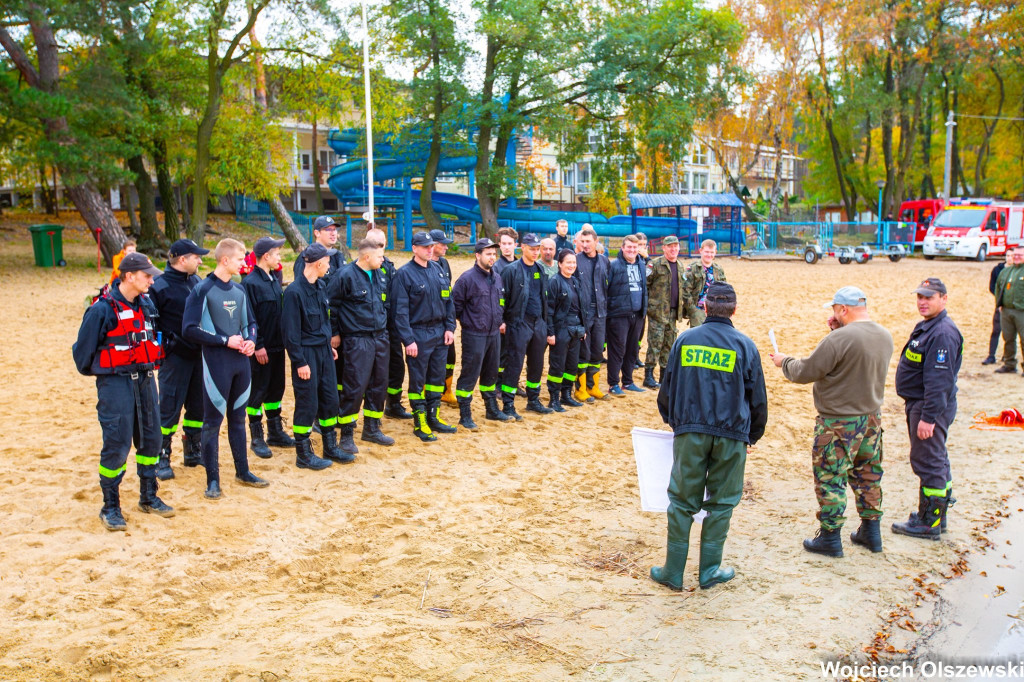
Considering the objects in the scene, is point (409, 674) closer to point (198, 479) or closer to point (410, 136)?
point (198, 479)

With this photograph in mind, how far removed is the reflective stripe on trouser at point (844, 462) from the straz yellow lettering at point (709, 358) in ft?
3.13

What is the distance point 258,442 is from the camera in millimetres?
7703

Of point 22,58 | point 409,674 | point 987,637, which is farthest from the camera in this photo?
point 22,58

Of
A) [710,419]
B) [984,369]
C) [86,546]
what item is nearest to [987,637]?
[710,419]

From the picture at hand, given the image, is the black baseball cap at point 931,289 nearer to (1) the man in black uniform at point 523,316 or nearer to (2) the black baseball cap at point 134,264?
(1) the man in black uniform at point 523,316

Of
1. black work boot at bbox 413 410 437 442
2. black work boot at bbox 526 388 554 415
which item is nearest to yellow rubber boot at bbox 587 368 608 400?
black work boot at bbox 526 388 554 415

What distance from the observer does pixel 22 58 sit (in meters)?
21.3

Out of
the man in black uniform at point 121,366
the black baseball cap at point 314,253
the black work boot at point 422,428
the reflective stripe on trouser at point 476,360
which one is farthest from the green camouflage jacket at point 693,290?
the man in black uniform at point 121,366

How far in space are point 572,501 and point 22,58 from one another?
2172 cm

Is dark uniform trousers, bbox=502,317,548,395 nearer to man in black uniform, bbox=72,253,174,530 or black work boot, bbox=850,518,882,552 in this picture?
man in black uniform, bbox=72,253,174,530

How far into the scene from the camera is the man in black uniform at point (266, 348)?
7312 millimetres

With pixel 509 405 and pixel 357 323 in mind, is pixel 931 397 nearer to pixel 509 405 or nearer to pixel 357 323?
pixel 509 405

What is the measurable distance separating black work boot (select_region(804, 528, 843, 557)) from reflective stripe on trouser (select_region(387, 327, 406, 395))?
13.9ft

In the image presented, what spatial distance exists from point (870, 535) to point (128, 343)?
17.5ft
